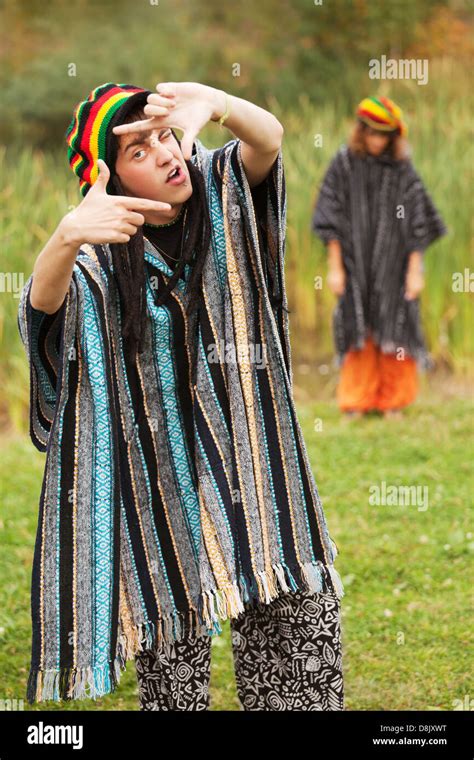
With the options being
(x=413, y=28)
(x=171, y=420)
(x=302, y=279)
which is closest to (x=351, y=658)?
(x=171, y=420)

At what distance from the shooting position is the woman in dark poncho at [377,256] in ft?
24.6

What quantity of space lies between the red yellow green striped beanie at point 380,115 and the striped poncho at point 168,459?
14.8ft

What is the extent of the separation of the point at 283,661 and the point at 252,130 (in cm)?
134

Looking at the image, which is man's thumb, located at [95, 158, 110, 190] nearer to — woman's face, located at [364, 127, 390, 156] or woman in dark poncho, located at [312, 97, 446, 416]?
woman in dark poncho, located at [312, 97, 446, 416]

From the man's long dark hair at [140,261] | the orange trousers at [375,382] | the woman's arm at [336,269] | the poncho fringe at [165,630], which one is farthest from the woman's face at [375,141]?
the poncho fringe at [165,630]

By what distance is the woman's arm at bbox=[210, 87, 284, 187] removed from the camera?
2672 millimetres

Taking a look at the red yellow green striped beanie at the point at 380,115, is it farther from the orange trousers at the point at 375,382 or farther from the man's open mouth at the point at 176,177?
the man's open mouth at the point at 176,177

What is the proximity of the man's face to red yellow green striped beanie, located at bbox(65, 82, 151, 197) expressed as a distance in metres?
0.04

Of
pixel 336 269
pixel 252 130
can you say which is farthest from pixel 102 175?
pixel 336 269

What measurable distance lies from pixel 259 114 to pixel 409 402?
507 centimetres

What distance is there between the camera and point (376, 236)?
7605 millimetres

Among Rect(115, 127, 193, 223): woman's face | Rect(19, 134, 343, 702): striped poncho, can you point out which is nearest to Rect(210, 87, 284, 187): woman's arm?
Rect(19, 134, 343, 702): striped poncho

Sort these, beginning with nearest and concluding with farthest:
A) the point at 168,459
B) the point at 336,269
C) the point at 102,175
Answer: the point at 102,175 → the point at 168,459 → the point at 336,269

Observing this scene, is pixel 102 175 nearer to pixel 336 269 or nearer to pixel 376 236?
pixel 336 269
